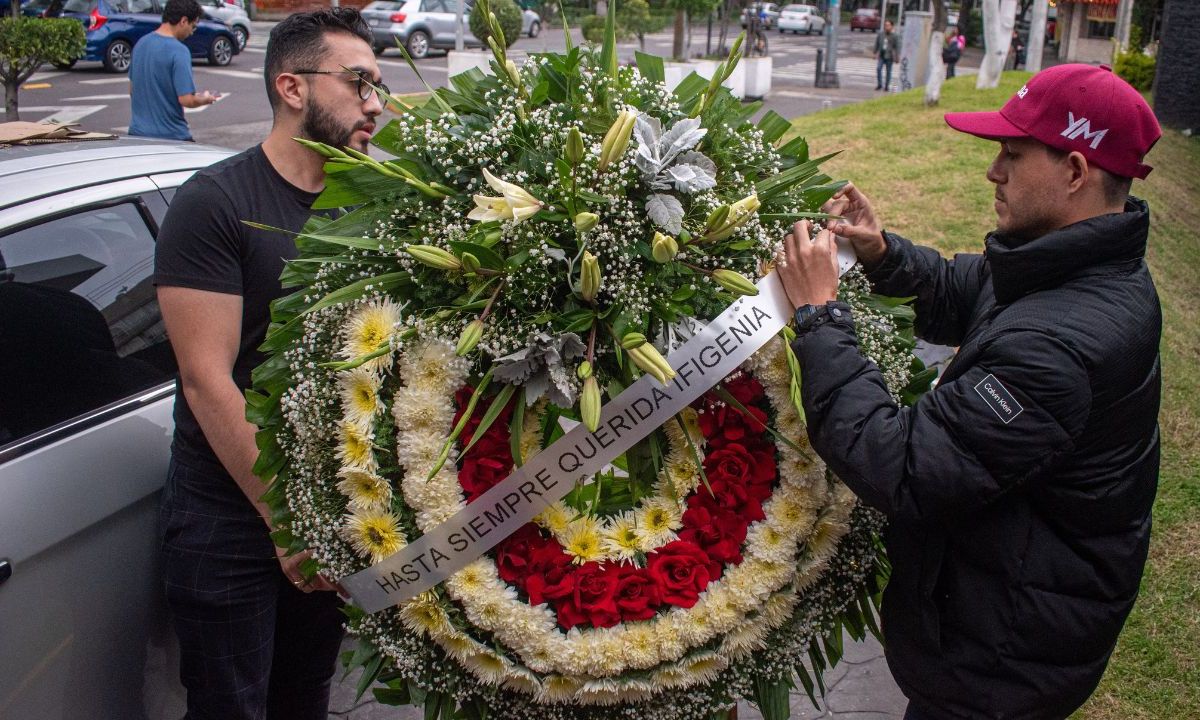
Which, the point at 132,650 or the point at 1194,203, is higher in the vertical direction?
the point at 132,650

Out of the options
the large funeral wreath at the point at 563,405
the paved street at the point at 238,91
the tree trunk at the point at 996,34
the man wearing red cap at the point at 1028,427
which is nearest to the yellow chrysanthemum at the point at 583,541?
the large funeral wreath at the point at 563,405

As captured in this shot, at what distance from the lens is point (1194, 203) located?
1214 cm

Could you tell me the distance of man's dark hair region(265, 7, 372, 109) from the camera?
286 cm

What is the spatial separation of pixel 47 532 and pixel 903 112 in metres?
13.9

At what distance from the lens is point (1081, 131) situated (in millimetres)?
2064

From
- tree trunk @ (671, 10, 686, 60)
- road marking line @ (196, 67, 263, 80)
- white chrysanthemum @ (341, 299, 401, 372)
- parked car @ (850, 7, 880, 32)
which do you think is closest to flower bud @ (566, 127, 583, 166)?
white chrysanthemum @ (341, 299, 401, 372)

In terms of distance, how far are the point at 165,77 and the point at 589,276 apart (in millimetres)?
6605

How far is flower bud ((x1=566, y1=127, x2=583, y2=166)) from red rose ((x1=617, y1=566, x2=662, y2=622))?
0.84 meters

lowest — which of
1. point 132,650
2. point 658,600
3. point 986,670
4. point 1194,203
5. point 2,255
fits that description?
point 1194,203

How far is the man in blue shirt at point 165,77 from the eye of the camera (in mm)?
7445

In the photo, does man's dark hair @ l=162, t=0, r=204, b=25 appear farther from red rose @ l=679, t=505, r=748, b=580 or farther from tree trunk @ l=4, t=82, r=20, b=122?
red rose @ l=679, t=505, r=748, b=580

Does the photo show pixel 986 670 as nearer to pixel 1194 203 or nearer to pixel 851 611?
pixel 851 611

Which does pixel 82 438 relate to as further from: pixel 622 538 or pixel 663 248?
pixel 663 248

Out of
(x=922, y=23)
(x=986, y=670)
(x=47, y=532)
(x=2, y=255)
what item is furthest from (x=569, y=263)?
(x=922, y=23)
